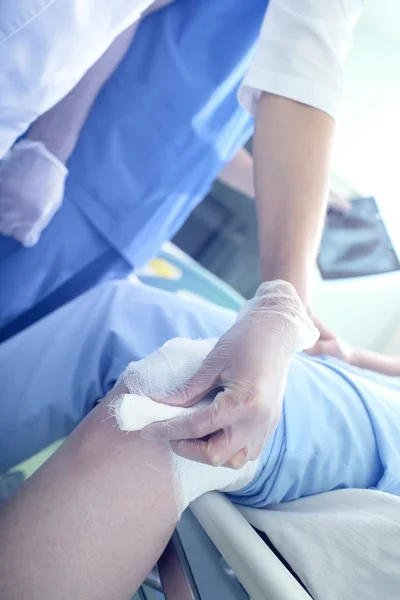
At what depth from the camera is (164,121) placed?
→ 863mm

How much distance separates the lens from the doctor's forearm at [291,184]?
677 millimetres

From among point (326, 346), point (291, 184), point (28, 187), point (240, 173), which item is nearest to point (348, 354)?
point (326, 346)

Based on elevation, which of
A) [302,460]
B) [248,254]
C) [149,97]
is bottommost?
[248,254]

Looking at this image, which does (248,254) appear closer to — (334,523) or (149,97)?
(149,97)

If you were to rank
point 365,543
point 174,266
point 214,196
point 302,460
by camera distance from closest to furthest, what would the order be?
point 365,543
point 302,460
point 174,266
point 214,196

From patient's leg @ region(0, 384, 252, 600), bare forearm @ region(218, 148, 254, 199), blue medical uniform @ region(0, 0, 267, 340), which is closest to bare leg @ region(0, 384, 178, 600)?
patient's leg @ region(0, 384, 252, 600)

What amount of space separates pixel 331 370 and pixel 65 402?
357 mm

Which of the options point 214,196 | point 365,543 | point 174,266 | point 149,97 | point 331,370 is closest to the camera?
point 365,543

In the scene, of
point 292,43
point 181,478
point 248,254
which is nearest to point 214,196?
point 248,254

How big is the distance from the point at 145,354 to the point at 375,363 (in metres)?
0.48

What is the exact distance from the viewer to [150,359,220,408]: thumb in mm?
500

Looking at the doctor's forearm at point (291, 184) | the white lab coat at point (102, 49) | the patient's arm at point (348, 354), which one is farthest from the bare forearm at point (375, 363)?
the white lab coat at point (102, 49)

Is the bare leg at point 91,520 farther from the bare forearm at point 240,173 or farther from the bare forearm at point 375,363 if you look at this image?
the bare forearm at point 240,173

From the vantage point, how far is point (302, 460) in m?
0.58
